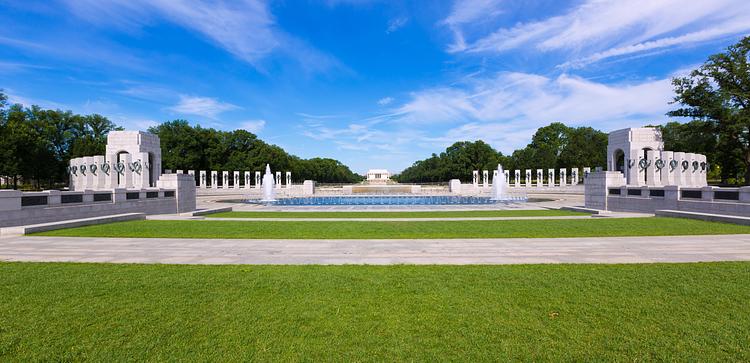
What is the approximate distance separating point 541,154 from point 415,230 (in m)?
72.1

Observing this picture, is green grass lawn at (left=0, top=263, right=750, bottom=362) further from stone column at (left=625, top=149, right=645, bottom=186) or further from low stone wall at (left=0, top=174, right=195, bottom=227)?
stone column at (left=625, top=149, right=645, bottom=186)

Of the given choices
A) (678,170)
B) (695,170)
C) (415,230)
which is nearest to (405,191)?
(678,170)

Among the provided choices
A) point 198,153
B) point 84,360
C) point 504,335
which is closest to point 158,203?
point 84,360

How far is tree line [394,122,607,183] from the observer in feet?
243

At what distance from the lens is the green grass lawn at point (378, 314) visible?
12.5 feet

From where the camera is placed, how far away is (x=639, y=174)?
104 feet

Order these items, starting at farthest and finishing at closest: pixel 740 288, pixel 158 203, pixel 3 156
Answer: pixel 3 156, pixel 158 203, pixel 740 288

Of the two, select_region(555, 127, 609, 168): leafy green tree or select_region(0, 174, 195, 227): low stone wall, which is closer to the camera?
select_region(0, 174, 195, 227): low stone wall

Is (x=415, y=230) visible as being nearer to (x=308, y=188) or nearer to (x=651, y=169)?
(x=651, y=169)

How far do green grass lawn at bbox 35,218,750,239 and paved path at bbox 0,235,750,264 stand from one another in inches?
38.7

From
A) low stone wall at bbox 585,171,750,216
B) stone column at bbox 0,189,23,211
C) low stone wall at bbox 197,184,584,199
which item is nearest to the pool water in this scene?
low stone wall at bbox 585,171,750,216

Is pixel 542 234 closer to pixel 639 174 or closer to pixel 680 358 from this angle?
pixel 680 358

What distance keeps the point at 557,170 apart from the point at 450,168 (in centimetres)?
2295

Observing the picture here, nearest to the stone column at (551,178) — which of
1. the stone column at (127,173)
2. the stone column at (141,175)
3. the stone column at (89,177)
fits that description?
the stone column at (141,175)
